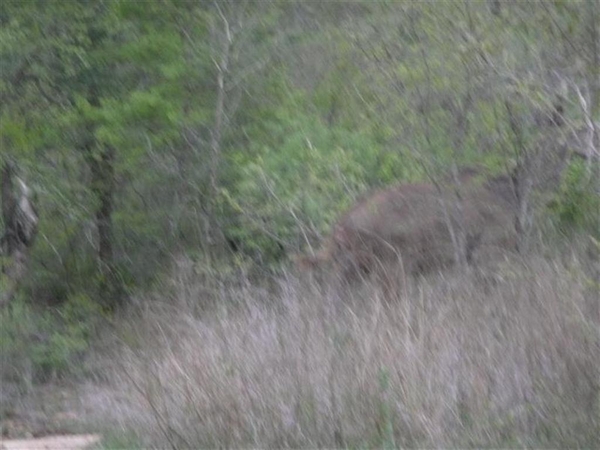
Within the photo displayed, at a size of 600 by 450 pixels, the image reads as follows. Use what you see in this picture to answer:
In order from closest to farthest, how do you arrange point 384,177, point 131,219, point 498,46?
point 498,46 < point 384,177 < point 131,219

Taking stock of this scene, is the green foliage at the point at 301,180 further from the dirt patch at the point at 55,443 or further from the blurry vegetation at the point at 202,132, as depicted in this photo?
the dirt patch at the point at 55,443

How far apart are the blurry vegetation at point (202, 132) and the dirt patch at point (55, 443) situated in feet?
8.41

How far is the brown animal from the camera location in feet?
35.6

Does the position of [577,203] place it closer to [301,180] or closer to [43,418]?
[301,180]

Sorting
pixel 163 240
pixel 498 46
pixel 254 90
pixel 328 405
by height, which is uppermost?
pixel 498 46

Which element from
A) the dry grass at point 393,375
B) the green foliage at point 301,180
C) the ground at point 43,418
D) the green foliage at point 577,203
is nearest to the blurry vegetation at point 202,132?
the green foliage at point 301,180

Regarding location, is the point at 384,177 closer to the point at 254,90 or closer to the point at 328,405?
the point at 254,90

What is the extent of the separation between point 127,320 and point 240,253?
1.56 m

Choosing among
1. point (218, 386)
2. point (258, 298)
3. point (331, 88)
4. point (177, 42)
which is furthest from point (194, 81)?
point (218, 386)

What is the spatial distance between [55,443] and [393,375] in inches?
173

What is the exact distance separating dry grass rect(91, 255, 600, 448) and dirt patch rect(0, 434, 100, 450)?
1.21 metres

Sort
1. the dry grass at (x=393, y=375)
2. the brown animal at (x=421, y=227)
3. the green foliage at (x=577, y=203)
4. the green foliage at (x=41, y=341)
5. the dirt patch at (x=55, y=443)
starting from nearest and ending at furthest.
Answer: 1. the dry grass at (x=393, y=375)
2. the green foliage at (x=577, y=203)
3. the dirt patch at (x=55, y=443)
4. the brown animal at (x=421, y=227)
5. the green foliage at (x=41, y=341)

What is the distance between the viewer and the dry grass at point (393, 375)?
7.40 metres

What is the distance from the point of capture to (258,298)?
10172mm
